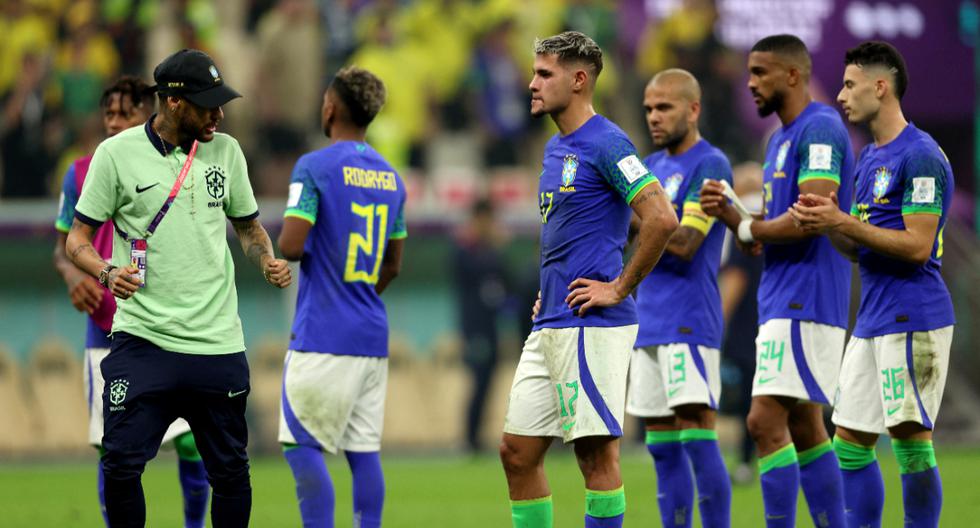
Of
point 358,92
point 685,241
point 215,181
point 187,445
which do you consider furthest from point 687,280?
point 187,445

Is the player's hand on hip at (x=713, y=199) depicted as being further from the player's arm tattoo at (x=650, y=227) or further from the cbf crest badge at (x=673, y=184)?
the player's arm tattoo at (x=650, y=227)

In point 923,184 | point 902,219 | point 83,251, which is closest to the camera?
point 83,251

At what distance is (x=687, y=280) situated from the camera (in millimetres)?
8133

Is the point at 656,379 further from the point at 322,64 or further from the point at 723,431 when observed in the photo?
the point at 322,64

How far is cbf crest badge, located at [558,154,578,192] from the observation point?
21.9ft

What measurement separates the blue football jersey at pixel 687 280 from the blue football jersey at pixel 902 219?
96 centimetres

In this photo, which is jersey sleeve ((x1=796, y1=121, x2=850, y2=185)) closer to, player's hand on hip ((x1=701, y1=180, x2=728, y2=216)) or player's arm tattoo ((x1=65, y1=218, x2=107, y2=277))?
player's hand on hip ((x1=701, y1=180, x2=728, y2=216))

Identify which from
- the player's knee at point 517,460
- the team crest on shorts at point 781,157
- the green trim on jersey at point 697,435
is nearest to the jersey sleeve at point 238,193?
the player's knee at point 517,460

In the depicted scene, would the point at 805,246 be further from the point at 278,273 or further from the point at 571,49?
the point at 278,273

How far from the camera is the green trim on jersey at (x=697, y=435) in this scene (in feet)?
26.1

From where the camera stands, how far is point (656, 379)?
26.8 ft

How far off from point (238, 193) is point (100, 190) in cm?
68

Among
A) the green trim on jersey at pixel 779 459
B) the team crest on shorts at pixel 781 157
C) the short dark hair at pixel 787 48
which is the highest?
the short dark hair at pixel 787 48

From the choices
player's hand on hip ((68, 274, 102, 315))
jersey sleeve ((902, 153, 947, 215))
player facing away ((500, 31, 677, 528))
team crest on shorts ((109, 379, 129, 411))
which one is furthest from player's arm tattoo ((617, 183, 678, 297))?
player's hand on hip ((68, 274, 102, 315))
